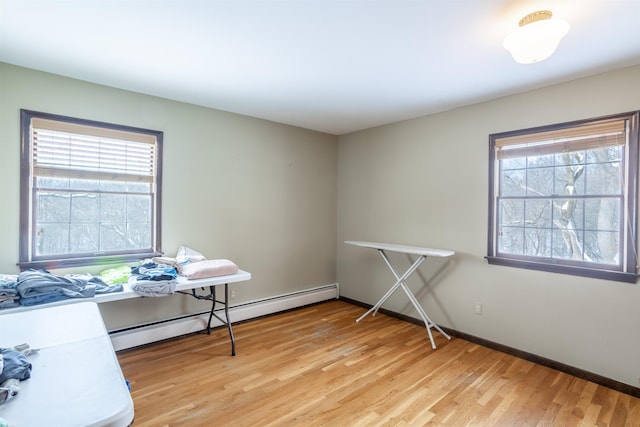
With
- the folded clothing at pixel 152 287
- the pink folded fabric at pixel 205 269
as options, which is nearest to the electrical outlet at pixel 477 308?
the pink folded fabric at pixel 205 269

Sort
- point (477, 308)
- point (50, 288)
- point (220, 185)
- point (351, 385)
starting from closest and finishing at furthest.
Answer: point (50, 288) < point (351, 385) < point (477, 308) < point (220, 185)

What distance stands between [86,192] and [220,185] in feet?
3.92

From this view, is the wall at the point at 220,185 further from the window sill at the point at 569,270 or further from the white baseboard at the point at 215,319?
the window sill at the point at 569,270

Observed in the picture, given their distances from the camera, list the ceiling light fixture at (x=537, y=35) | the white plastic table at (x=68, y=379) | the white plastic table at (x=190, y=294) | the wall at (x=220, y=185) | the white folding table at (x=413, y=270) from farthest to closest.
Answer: the white folding table at (x=413, y=270) < the wall at (x=220, y=185) < the white plastic table at (x=190, y=294) < the ceiling light fixture at (x=537, y=35) < the white plastic table at (x=68, y=379)

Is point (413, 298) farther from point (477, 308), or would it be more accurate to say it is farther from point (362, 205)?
point (362, 205)

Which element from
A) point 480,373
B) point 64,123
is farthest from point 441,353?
point 64,123

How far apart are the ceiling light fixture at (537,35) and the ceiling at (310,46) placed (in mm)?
49

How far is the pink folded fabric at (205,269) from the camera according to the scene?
→ 8.86 ft

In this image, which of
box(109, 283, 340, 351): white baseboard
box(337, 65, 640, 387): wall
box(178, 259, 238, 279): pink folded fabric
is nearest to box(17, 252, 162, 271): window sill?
box(178, 259, 238, 279): pink folded fabric

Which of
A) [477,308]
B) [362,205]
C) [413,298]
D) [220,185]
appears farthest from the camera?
[362,205]

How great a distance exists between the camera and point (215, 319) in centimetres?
338

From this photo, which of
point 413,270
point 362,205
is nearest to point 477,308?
point 413,270

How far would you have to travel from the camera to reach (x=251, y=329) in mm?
3389

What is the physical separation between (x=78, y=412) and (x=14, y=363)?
399 millimetres
